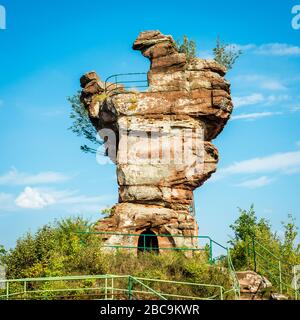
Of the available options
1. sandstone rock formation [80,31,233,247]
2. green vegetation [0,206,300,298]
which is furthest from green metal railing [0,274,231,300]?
sandstone rock formation [80,31,233,247]

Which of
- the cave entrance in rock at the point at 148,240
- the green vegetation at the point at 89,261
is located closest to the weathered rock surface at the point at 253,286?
the green vegetation at the point at 89,261

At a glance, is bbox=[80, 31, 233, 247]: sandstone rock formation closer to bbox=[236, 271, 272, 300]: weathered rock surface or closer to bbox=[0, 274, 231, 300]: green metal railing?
bbox=[236, 271, 272, 300]: weathered rock surface

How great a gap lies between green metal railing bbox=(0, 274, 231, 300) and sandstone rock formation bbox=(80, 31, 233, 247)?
433 centimetres

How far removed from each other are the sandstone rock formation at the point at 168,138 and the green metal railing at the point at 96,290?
4.33 meters

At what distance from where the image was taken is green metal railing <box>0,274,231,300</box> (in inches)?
733

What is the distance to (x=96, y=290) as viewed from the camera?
20062 mm

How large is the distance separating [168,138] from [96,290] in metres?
9.04

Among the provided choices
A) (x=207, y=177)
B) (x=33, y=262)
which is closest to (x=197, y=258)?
(x=207, y=177)

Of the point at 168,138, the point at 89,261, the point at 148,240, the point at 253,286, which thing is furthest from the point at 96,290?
the point at 168,138

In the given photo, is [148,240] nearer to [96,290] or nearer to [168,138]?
[168,138]

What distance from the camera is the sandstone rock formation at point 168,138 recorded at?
26.2 m

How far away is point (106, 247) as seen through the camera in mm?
24578

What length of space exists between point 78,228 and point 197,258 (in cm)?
494
